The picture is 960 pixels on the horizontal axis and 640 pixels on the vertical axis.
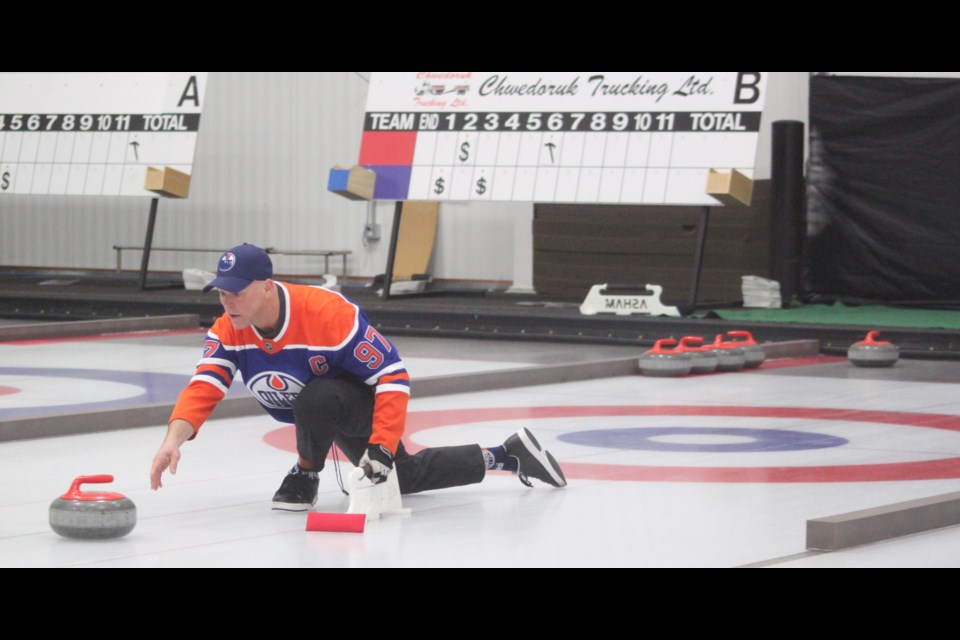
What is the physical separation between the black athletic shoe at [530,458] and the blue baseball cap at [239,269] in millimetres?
1105

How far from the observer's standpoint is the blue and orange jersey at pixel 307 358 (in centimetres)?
429

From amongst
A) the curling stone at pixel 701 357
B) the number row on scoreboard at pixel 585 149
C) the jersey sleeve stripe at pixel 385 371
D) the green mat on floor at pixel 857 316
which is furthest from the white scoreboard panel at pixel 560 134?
the jersey sleeve stripe at pixel 385 371

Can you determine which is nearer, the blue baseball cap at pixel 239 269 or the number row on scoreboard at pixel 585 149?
the blue baseball cap at pixel 239 269

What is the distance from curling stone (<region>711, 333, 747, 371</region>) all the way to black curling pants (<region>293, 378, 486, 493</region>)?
4.12 meters

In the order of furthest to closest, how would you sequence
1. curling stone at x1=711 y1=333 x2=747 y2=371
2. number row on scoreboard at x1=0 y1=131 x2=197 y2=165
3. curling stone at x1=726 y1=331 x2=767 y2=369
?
number row on scoreboard at x1=0 y1=131 x2=197 y2=165 < curling stone at x1=726 y1=331 x2=767 y2=369 < curling stone at x1=711 y1=333 x2=747 y2=371

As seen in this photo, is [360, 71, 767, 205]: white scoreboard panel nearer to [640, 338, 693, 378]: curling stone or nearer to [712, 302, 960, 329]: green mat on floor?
[712, 302, 960, 329]: green mat on floor

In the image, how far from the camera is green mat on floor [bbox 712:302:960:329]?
10.1 metres

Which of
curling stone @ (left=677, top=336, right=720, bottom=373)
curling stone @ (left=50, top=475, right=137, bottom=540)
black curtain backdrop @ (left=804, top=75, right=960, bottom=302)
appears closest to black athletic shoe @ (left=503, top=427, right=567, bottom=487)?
curling stone @ (left=50, top=475, right=137, bottom=540)

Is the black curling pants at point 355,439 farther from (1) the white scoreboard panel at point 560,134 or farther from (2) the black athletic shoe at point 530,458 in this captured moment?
(1) the white scoreboard panel at point 560,134

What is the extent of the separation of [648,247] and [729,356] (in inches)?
144

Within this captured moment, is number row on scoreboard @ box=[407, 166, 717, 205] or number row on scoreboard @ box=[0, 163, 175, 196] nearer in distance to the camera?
number row on scoreboard @ box=[407, 166, 717, 205]

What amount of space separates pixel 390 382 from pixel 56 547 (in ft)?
3.39

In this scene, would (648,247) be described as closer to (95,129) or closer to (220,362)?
(95,129)

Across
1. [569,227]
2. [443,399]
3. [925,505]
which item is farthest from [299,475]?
[569,227]
